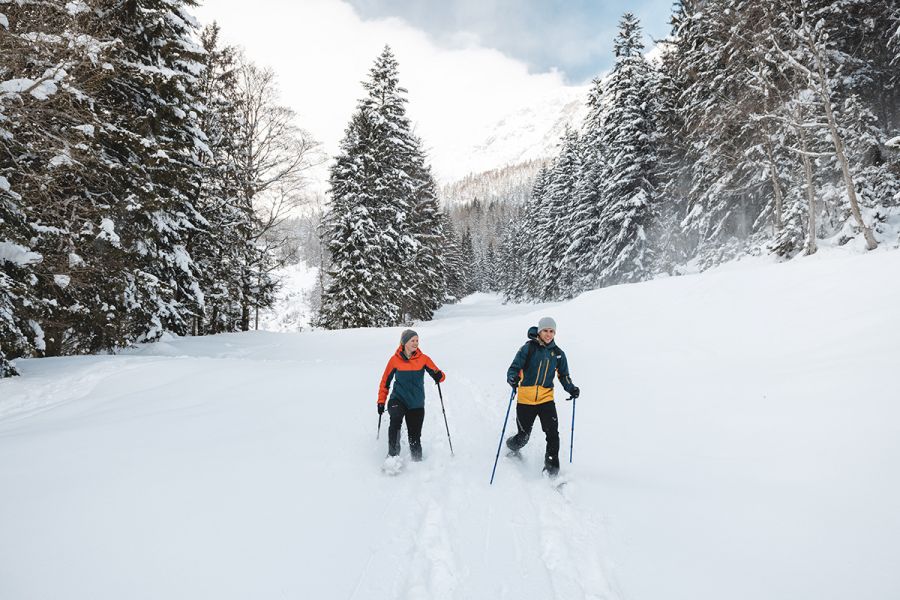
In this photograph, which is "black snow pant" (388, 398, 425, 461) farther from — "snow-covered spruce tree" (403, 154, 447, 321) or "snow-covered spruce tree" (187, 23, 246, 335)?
"snow-covered spruce tree" (403, 154, 447, 321)

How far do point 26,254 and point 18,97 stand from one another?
263 cm

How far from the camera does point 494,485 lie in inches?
193

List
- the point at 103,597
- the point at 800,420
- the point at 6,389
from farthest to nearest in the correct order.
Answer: the point at 6,389 < the point at 800,420 < the point at 103,597

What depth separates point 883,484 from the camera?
12.6 ft

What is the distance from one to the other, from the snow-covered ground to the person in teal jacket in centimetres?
59

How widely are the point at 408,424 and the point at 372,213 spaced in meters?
16.5

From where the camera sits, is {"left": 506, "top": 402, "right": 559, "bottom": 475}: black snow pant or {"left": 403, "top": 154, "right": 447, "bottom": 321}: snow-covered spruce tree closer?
{"left": 506, "top": 402, "right": 559, "bottom": 475}: black snow pant

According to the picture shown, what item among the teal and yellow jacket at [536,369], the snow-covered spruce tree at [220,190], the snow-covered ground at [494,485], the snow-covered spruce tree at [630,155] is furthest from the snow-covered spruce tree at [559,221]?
the teal and yellow jacket at [536,369]

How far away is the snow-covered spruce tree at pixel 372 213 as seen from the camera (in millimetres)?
19891

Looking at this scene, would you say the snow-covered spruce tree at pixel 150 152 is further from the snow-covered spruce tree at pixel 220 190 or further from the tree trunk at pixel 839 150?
the tree trunk at pixel 839 150

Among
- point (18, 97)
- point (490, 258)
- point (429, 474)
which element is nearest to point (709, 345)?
point (429, 474)

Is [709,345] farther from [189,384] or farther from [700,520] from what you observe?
[189,384]

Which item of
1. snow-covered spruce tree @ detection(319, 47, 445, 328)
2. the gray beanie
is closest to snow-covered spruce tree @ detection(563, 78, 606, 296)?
snow-covered spruce tree @ detection(319, 47, 445, 328)

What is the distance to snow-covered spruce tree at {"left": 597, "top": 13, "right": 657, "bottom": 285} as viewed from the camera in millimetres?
23672
